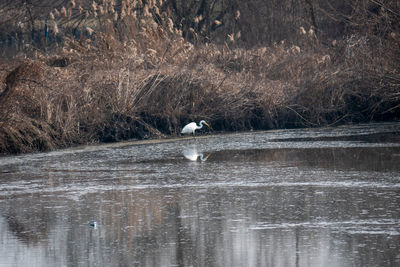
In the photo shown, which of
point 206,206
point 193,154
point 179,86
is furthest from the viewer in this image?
point 179,86

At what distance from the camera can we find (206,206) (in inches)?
291

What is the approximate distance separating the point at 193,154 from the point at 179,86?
11.6 ft

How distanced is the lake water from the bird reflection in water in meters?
0.03

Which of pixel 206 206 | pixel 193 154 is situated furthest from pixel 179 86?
pixel 206 206

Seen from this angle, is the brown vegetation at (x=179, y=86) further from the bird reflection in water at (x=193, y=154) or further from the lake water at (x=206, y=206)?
the bird reflection in water at (x=193, y=154)

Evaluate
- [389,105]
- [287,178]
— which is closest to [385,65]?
[389,105]

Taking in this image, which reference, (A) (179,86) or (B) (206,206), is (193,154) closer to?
(A) (179,86)

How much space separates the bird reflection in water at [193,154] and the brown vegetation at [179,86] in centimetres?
208

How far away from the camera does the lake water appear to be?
5594mm

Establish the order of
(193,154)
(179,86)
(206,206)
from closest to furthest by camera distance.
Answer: (206,206), (193,154), (179,86)

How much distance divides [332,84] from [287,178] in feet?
23.3

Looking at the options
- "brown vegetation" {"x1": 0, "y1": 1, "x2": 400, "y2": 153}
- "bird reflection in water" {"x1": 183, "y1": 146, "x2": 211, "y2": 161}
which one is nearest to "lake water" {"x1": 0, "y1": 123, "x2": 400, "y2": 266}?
"bird reflection in water" {"x1": 183, "y1": 146, "x2": 211, "y2": 161}

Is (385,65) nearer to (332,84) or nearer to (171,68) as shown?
(332,84)

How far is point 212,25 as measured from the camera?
24.3 m
